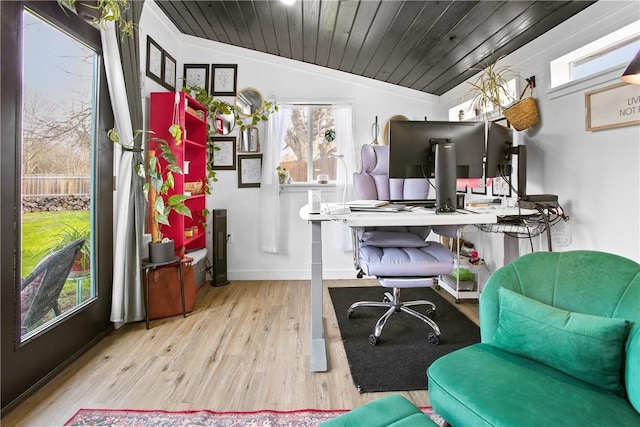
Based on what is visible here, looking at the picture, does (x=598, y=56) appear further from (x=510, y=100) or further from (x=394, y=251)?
(x=394, y=251)

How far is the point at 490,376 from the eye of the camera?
0.98 meters

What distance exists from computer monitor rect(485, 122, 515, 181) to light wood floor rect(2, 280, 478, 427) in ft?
4.00

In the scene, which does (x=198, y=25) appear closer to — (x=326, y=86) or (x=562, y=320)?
(x=326, y=86)

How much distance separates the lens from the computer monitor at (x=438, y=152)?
173 centimetres

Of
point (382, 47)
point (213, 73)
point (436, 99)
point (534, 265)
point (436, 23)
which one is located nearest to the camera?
point (534, 265)

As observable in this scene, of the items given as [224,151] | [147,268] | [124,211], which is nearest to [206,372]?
[147,268]

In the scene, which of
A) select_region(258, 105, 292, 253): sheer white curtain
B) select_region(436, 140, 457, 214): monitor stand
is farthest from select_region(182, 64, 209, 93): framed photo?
select_region(436, 140, 457, 214): monitor stand

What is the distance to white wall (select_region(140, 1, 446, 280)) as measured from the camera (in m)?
3.55

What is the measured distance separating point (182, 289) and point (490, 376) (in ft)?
7.30

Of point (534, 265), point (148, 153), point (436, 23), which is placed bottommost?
point (534, 265)

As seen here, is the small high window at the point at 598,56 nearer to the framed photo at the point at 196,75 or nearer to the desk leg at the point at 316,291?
the desk leg at the point at 316,291

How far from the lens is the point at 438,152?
1.71m

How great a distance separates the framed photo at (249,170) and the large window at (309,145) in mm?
278

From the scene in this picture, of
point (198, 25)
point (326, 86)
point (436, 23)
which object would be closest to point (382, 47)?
point (436, 23)
